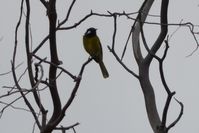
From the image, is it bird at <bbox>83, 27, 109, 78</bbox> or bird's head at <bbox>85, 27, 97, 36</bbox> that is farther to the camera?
bird's head at <bbox>85, 27, 97, 36</bbox>

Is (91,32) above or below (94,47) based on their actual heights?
above

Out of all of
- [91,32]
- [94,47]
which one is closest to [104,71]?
[94,47]

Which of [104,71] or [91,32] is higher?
[91,32]

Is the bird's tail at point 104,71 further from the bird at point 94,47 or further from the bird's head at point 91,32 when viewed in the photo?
the bird's head at point 91,32

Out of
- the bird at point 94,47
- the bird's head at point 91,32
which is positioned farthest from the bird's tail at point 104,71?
the bird's head at point 91,32

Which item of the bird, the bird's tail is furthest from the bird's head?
the bird's tail

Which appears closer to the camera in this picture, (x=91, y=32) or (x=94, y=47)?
(x=94, y=47)

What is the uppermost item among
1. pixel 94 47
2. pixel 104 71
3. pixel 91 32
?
pixel 91 32

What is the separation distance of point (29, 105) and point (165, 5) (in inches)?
46.2

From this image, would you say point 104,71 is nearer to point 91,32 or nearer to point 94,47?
point 94,47

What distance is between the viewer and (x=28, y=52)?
2.32 meters

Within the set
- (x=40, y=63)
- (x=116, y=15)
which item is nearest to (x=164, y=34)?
(x=116, y=15)

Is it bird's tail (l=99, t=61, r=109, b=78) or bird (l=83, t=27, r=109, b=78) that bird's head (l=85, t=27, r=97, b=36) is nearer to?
bird (l=83, t=27, r=109, b=78)

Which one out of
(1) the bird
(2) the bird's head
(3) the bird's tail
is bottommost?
(3) the bird's tail
